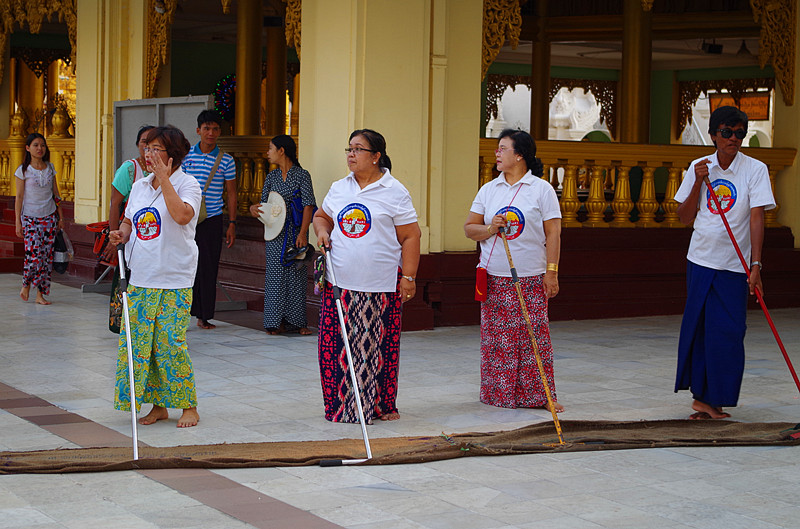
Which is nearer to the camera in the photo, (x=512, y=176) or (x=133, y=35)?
(x=512, y=176)

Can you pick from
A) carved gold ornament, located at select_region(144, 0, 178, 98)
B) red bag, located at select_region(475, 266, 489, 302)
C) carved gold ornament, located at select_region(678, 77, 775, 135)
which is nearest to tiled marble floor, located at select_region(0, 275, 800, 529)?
red bag, located at select_region(475, 266, 489, 302)

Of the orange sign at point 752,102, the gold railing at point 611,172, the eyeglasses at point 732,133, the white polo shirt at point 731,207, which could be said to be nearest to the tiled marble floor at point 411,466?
the white polo shirt at point 731,207

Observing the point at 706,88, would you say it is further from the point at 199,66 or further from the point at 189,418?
the point at 189,418

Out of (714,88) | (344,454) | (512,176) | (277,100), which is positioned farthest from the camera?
(714,88)

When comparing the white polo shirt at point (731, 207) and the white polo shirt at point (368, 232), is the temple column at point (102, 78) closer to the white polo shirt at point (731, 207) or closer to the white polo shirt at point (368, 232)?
the white polo shirt at point (368, 232)

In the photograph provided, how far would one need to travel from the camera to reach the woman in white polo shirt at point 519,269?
627 centimetres

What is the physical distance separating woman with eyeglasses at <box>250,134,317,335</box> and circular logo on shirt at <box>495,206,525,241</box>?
8.91 feet

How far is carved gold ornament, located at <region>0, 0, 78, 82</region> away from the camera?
13539 mm

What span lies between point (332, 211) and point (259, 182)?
4.95 metres

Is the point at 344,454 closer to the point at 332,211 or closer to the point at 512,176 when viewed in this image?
the point at 332,211

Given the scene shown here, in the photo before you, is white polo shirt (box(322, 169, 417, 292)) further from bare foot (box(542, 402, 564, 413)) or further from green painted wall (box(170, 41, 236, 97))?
green painted wall (box(170, 41, 236, 97))

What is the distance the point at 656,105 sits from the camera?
2208 cm

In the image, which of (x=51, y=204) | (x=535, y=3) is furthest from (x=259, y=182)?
(x=535, y=3)

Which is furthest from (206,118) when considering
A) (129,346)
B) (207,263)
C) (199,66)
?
(199,66)
